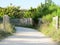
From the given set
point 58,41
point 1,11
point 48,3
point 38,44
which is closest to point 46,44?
point 38,44

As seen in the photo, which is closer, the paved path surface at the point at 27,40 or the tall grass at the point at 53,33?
the paved path surface at the point at 27,40

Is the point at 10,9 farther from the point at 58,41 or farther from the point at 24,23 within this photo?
the point at 58,41

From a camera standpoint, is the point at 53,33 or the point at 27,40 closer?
the point at 27,40

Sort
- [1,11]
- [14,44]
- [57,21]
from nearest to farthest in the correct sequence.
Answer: [14,44]
[57,21]
[1,11]

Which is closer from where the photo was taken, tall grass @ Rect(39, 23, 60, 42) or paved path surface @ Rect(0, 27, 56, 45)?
paved path surface @ Rect(0, 27, 56, 45)

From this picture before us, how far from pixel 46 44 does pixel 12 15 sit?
1756 inches

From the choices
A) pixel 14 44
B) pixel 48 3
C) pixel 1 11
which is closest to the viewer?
pixel 14 44

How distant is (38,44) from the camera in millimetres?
15273

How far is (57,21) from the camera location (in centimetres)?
2169

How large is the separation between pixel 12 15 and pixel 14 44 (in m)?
44.7

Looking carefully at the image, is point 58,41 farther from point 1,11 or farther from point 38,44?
point 1,11

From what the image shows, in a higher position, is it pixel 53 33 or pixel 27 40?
pixel 53 33

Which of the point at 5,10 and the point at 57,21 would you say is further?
the point at 5,10

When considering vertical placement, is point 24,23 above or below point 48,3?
below
